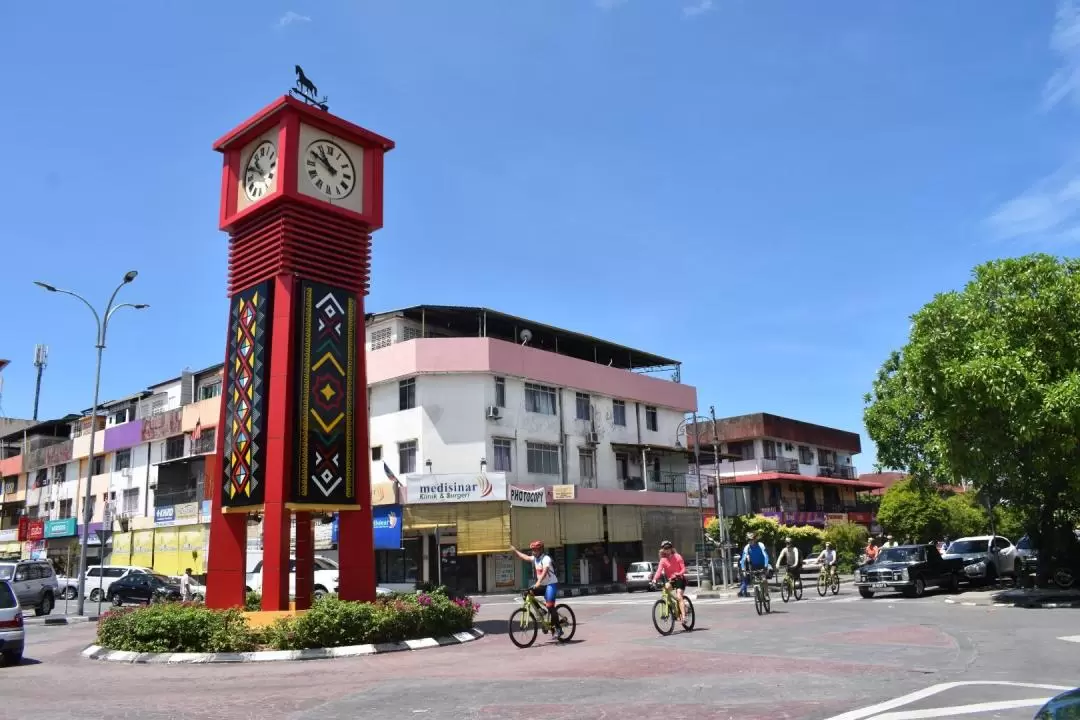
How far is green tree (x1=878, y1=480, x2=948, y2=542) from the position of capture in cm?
4388

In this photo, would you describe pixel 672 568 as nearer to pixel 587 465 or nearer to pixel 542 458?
pixel 542 458

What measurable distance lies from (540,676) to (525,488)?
2521 cm

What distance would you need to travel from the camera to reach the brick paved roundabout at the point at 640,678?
8641mm

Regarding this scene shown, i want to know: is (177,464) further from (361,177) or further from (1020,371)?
(1020,371)

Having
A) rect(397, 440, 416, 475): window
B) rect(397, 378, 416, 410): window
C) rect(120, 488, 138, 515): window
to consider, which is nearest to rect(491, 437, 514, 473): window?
rect(397, 440, 416, 475): window

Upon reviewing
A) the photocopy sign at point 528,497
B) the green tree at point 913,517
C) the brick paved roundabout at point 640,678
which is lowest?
the brick paved roundabout at point 640,678

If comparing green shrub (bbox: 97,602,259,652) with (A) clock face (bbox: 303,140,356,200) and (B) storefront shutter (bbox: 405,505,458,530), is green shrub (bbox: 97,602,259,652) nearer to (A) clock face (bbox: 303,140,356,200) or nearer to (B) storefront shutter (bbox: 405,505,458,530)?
(A) clock face (bbox: 303,140,356,200)

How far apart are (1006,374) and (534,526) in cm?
2230

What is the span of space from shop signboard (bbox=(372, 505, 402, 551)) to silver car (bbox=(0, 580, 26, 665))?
68.0 ft

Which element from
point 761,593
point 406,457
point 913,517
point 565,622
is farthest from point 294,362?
point 913,517

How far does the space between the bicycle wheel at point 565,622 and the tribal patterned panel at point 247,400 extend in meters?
5.88

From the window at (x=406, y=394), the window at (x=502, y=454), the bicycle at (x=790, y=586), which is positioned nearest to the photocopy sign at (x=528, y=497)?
the window at (x=502, y=454)

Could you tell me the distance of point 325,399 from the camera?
54.2 ft

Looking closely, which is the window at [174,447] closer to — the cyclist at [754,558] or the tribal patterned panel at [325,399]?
the cyclist at [754,558]
